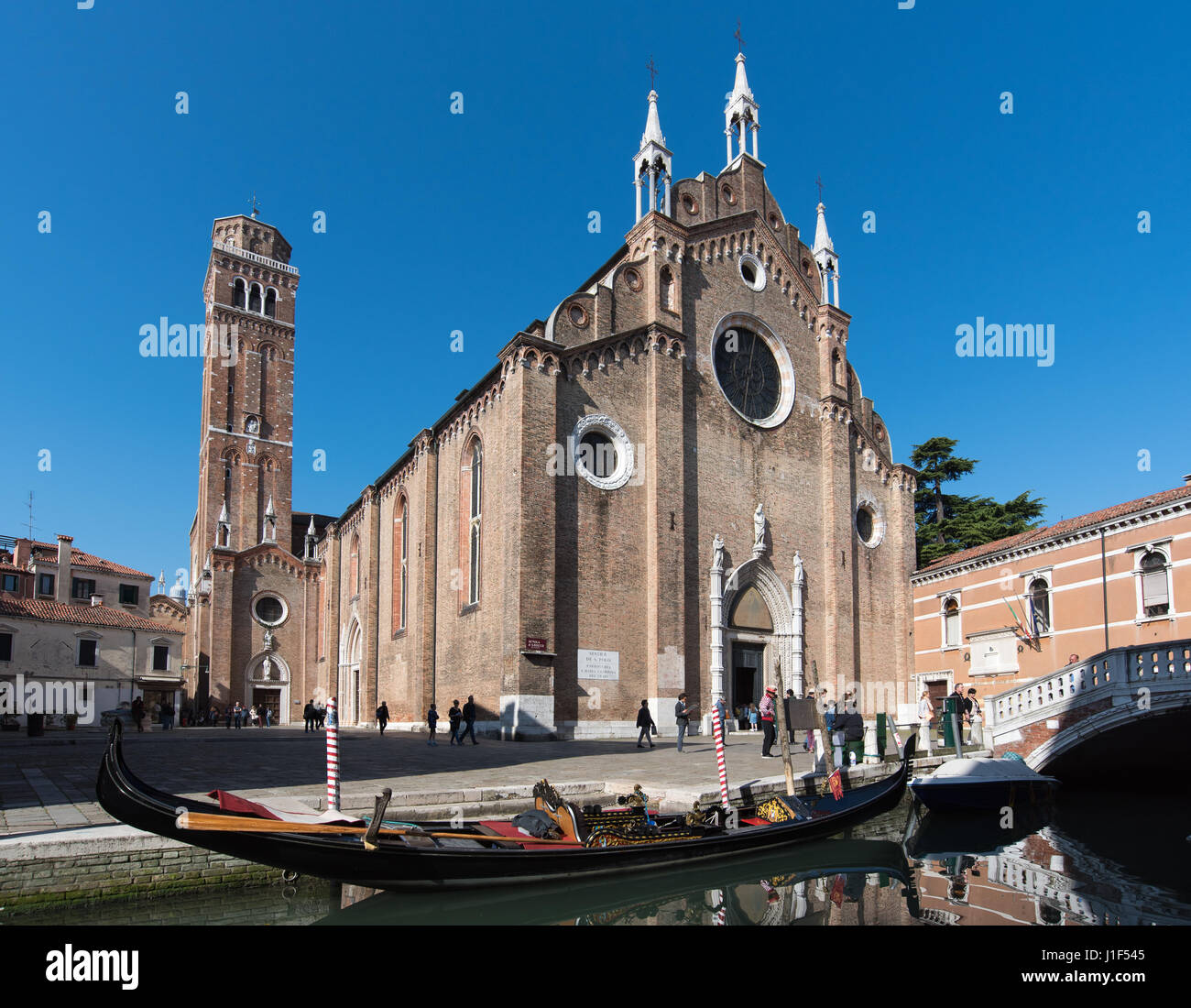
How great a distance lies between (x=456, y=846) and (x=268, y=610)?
3684cm

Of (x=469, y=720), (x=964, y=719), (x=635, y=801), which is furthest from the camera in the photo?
(x=964, y=719)

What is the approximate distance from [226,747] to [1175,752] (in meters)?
22.3

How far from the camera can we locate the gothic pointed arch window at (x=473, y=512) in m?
24.2

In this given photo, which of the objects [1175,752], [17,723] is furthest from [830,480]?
[17,723]

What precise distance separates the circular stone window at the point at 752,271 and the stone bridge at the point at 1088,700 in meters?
16.0

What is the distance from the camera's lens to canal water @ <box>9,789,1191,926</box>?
8.00 metres

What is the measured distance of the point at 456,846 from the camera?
7.96 meters

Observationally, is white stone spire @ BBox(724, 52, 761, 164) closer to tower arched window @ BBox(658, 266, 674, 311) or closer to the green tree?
tower arched window @ BBox(658, 266, 674, 311)

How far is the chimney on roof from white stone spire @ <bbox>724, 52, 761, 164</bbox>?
1567 inches

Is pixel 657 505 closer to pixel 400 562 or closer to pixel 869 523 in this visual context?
pixel 869 523

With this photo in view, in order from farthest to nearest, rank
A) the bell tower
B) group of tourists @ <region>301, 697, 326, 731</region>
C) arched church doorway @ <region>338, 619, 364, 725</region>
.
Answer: the bell tower, arched church doorway @ <region>338, 619, 364, 725</region>, group of tourists @ <region>301, 697, 326, 731</region>

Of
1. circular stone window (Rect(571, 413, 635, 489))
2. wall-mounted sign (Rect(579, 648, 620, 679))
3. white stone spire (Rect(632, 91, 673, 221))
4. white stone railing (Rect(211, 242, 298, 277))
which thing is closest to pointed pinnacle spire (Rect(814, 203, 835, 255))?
white stone spire (Rect(632, 91, 673, 221))

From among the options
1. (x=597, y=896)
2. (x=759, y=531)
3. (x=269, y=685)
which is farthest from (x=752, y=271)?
(x=269, y=685)
